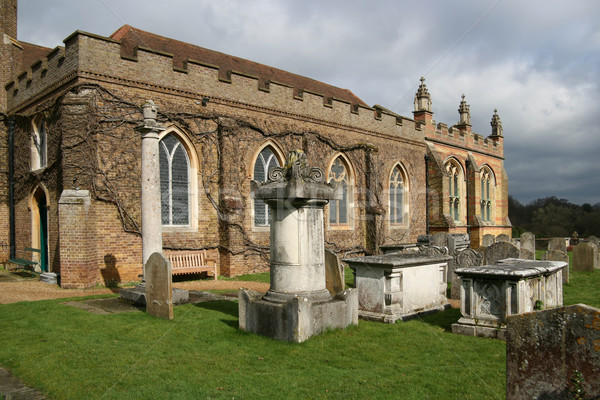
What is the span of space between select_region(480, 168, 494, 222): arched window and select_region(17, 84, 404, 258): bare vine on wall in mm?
16792

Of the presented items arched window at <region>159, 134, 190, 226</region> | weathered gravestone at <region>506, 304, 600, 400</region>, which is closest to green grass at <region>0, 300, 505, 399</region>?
weathered gravestone at <region>506, 304, 600, 400</region>

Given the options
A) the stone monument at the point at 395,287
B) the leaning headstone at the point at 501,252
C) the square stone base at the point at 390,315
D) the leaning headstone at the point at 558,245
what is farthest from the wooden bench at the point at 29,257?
the leaning headstone at the point at 558,245

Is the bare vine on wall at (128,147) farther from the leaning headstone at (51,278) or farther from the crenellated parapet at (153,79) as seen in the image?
the leaning headstone at (51,278)

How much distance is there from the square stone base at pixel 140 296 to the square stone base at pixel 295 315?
2910 mm

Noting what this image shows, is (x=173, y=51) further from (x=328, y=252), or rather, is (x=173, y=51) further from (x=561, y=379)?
(x=561, y=379)

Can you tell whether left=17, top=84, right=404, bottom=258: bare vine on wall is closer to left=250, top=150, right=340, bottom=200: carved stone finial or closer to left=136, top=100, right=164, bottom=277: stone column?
left=136, top=100, right=164, bottom=277: stone column

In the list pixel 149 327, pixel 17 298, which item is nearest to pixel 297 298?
pixel 149 327

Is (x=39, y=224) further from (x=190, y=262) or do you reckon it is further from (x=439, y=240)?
(x=439, y=240)

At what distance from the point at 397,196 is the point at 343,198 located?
389 centimetres

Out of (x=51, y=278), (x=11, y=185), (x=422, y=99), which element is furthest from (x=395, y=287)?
(x=422, y=99)

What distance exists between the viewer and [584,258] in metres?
15.7

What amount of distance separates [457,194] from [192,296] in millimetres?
20371

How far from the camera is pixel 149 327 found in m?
7.27

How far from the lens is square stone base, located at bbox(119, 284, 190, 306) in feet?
29.8
